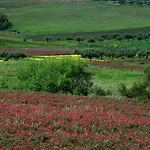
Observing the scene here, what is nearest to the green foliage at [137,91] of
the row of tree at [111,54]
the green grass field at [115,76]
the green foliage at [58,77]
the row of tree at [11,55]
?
the green foliage at [58,77]

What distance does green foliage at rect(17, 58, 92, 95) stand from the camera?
35.7 metres

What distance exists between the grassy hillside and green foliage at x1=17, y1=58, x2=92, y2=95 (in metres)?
110

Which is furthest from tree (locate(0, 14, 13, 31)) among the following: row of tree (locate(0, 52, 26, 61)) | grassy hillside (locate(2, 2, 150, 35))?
row of tree (locate(0, 52, 26, 61))

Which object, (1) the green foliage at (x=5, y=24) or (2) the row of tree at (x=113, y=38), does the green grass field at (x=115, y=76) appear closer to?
(2) the row of tree at (x=113, y=38)

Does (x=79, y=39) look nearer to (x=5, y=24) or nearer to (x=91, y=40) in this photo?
(x=91, y=40)

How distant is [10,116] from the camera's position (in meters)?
19.4

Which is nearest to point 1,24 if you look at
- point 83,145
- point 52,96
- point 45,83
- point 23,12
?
point 23,12

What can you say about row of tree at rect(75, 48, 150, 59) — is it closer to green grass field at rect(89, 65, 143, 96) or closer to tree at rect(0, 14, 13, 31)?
green grass field at rect(89, 65, 143, 96)

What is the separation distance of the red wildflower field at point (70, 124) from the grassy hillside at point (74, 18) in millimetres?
127685

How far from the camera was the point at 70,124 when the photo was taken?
1856 centimetres

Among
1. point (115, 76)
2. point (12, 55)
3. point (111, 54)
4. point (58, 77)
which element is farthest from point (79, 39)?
point (58, 77)

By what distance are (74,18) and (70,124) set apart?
15908 cm

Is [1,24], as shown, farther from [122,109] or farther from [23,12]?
[122,109]

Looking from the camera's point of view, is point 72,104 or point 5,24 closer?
point 72,104
